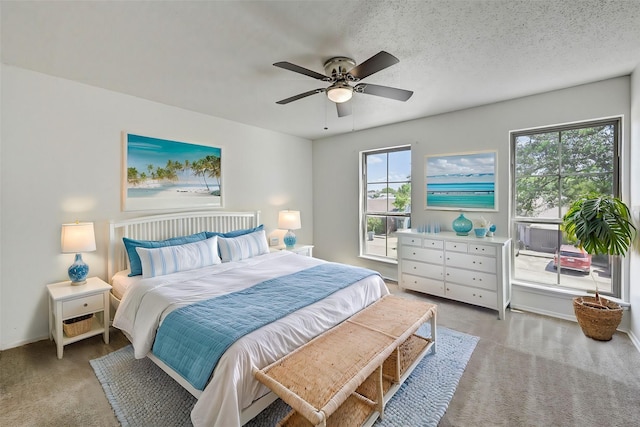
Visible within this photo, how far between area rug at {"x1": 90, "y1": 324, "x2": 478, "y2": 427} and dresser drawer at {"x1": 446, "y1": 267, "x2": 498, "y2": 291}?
106cm

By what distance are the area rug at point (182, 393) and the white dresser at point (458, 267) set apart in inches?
41.5

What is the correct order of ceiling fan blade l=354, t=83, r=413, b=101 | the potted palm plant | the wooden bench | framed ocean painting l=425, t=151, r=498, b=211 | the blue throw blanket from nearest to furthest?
the wooden bench < the blue throw blanket < ceiling fan blade l=354, t=83, r=413, b=101 < the potted palm plant < framed ocean painting l=425, t=151, r=498, b=211

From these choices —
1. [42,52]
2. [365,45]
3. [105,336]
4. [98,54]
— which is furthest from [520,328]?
[42,52]

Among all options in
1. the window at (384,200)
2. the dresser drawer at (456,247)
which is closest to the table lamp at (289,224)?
the window at (384,200)

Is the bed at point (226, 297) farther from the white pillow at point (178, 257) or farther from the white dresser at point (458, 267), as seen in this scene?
the white dresser at point (458, 267)

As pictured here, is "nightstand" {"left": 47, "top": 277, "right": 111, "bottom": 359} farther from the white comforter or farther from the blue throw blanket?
the blue throw blanket

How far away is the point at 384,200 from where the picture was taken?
4.80m

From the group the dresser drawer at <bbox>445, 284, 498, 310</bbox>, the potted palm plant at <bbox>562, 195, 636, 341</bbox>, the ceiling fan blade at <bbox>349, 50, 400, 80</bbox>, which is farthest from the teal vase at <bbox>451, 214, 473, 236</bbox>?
the ceiling fan blade at <bbox>349, 50, 400, 80</bbox>

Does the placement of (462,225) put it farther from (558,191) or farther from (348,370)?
(348,370)

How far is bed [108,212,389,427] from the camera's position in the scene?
1576 mm

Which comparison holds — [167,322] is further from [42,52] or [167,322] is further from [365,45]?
[365,45]

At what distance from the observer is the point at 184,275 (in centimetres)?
283

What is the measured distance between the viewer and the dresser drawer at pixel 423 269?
372 centimetres

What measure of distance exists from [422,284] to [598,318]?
5.69ft
